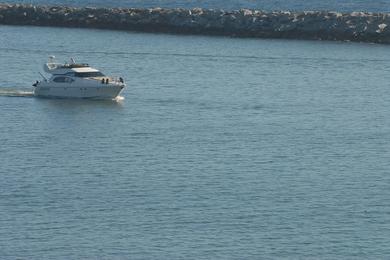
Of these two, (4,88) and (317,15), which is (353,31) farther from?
(4,88)

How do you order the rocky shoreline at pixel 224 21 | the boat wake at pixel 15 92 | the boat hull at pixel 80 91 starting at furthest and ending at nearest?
the rocky shoreline at pixel 224 21 → the boat wake at pixel 15 92 → the boat hull at pixel 80 91

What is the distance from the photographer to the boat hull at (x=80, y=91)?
51.9 meters

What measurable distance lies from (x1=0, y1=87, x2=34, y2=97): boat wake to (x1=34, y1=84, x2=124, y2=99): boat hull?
0.43 metres

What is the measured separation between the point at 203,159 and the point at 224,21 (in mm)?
29287

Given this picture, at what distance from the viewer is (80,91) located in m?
52.5

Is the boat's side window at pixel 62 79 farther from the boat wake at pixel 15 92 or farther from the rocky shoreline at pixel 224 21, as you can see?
the rocky shoreline at pixel 224 21

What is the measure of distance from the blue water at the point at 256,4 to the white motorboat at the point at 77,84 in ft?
122

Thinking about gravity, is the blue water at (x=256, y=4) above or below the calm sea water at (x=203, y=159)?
below

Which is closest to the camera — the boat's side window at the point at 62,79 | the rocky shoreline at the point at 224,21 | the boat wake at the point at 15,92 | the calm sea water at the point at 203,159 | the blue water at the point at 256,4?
the calm sea water at the point at 203,159

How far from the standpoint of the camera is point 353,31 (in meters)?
67.8

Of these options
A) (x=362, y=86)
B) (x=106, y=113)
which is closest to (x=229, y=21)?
(x=362, y=86)

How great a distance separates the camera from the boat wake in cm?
5250

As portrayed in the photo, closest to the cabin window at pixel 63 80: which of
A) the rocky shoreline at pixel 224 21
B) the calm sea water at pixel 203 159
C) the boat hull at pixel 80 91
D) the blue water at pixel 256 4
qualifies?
the boat hull at pixel 80 91

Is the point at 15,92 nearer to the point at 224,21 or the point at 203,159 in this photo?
the point at 203,159
